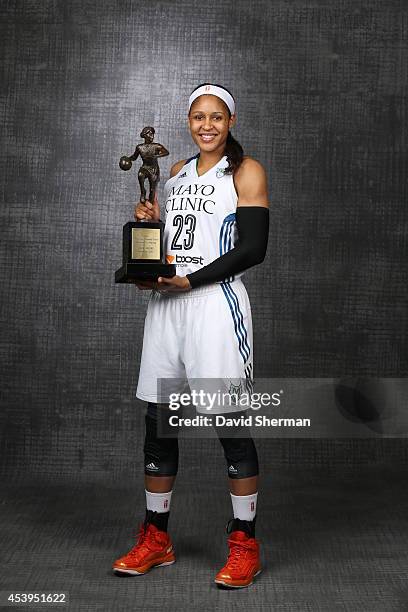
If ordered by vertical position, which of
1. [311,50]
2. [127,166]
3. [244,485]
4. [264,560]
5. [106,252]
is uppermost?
[311,50]

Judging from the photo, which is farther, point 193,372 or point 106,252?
point 106,252

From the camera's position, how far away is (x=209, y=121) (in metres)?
3.13

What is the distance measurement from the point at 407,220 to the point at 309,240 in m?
0.51

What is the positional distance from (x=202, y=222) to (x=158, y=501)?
3.24 feet

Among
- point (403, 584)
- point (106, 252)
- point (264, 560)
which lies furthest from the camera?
point (106, 252)

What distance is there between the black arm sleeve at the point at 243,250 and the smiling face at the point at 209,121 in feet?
0.82

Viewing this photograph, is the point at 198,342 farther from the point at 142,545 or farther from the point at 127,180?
the point at 127,180

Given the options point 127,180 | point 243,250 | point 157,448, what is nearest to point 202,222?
point 243,250

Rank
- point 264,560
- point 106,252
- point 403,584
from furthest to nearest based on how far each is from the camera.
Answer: point 106,252 < point 264,560 < point 403,584

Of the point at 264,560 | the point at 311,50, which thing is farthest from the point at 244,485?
the point at 311,50

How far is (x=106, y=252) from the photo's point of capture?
4590 mm

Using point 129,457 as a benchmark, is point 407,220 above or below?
above

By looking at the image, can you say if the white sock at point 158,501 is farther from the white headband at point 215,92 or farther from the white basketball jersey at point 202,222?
the white headband at point 215,92

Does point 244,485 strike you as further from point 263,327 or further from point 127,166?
point 263,327
